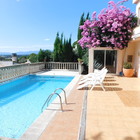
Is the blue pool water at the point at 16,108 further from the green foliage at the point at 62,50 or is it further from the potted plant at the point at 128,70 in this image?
the potted plant at the point at 128,70

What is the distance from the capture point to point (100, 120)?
3912 mm

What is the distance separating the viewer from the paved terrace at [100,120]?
10.4ft

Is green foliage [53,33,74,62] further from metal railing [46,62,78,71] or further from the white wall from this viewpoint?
the white wall

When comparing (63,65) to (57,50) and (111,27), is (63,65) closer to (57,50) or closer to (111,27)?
(57,50)

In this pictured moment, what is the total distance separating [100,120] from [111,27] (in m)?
8.77

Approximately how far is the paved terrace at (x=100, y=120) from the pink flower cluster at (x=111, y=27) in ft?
20.8

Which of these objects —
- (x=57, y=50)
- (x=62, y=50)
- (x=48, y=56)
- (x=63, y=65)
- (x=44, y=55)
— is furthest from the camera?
(x=48, y=56)

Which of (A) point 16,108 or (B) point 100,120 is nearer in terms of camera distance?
(B) point 100,120

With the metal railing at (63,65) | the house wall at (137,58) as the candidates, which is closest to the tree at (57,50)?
the metal railing at (63,65)

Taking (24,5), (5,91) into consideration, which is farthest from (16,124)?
(24,5)

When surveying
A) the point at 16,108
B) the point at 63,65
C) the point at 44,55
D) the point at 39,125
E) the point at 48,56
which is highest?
the point at 44,55

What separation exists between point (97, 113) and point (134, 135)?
138 centimetres

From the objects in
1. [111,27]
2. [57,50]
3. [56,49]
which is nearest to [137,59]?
[111,27]

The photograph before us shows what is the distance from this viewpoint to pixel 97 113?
14.4 ft
